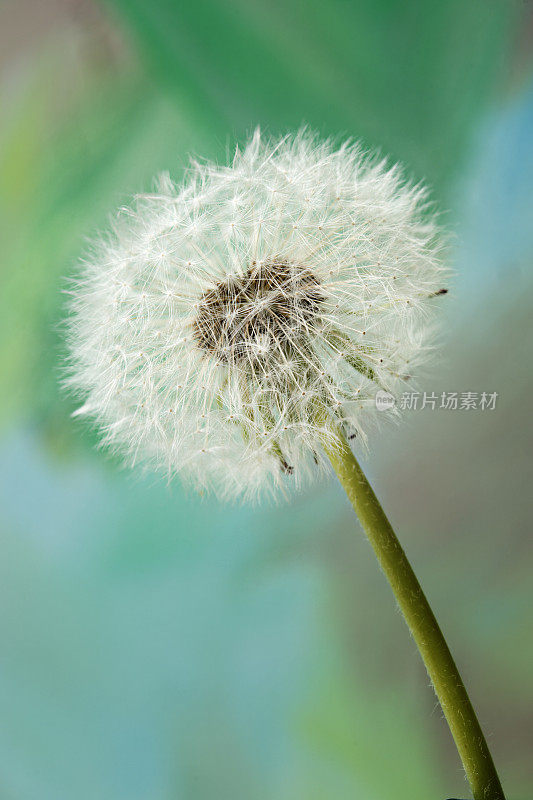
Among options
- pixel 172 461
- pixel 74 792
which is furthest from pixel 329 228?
pixel 74 792

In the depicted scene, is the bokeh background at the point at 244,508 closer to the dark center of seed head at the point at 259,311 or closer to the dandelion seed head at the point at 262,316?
the dandelion seed head at the point at 262,316

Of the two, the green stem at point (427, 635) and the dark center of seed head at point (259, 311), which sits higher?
the dark center of seed head at point (259, 311)

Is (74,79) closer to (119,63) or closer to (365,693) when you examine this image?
(119,63)

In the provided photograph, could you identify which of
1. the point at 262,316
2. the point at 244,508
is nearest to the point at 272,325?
the point at 262,316

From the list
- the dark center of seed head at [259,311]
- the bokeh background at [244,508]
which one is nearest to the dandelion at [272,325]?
the dark center of seed head at [259,311]

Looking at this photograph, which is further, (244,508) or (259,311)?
(244,508)

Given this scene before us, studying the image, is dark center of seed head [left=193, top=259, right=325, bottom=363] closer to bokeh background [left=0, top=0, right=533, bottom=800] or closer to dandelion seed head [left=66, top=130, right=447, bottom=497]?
dandelion seed head [left=66, top=130, right=447, bottom=497]

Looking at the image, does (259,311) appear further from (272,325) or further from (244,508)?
(244,508)

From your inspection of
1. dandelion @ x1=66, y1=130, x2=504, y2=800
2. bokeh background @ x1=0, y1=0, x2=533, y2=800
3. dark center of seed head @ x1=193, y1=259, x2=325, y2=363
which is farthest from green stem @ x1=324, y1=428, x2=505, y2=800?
bokeh background @ x1=0, y1=0, x2=533, y2=800
